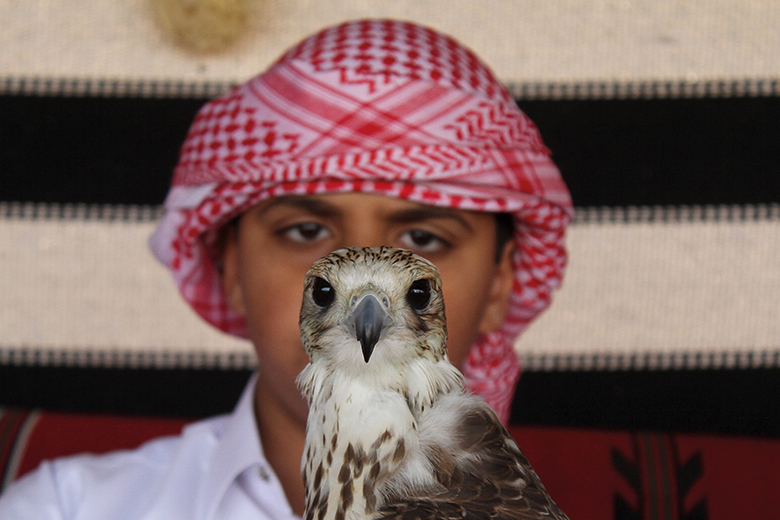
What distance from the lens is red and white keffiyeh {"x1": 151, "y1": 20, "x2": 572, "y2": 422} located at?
104 cm

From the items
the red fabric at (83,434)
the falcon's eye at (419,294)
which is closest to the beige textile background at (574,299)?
the red fabric at (83,434)

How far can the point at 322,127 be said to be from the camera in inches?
42.0

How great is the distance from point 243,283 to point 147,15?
3.43 feet

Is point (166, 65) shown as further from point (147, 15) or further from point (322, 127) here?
point (322, 127)

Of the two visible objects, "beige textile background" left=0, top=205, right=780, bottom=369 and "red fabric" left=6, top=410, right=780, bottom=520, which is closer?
"red fabric" left=6, top=410, right=780, bottom=520

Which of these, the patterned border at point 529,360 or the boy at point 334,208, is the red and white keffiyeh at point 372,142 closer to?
the boy at point 334,208

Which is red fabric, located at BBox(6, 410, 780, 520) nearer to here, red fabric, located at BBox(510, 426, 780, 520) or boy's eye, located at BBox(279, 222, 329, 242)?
red fabric, located at BBox(510, 426, 780, 520)

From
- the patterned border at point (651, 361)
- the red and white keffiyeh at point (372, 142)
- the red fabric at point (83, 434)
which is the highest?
the red and white keffiyeh at point (372, 142)

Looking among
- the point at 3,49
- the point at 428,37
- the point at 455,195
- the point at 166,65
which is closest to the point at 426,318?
the point at 455,195

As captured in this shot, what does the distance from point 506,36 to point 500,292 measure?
83cm

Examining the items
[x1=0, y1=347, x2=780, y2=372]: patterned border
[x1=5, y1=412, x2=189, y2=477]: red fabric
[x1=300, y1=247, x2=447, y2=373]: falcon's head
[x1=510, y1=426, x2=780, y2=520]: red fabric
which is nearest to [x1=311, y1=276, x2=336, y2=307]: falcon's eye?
[x1=300, y1=247, x2=447, y2=373]: falcon's head

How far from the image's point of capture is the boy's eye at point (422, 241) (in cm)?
107

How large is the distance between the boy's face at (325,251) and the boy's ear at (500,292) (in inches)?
4.9

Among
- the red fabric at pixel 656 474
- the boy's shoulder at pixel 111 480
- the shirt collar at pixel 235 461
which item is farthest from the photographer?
the red fabric at pixel 656 474
